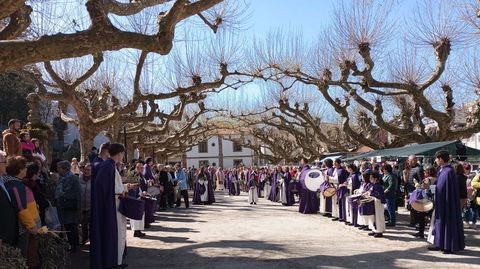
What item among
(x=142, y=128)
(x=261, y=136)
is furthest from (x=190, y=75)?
(x=261, y=136)

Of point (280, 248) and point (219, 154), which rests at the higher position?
point (219, 154)

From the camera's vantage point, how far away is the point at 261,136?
4975 centimetres

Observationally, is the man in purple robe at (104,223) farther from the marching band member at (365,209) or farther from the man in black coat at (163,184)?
the man in black coat at (163,184)

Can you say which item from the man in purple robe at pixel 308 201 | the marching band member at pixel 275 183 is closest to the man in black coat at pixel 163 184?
the man in purple robe at pixel 308 201

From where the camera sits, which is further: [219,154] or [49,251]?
[219,154]

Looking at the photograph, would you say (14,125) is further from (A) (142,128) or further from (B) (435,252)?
(A) (142,128)

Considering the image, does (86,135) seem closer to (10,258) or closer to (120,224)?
(120,224)

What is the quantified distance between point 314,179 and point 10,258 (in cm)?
1224

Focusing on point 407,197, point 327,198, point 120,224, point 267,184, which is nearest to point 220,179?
point 267,184

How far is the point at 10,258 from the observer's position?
199 inches

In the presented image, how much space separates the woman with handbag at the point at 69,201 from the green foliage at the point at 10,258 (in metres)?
3.77

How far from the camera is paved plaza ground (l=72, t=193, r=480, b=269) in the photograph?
27.3 ft

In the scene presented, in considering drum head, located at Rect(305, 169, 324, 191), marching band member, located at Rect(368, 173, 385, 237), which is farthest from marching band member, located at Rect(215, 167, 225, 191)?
marching band member, located at Rect(368, 173, 385, 237)

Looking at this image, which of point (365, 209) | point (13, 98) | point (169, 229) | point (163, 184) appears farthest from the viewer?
point (13, 98)
